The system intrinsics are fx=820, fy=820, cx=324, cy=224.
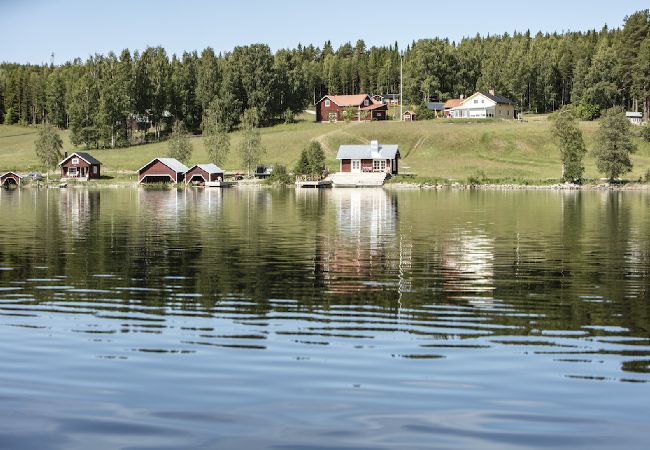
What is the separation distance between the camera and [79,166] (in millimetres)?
152000

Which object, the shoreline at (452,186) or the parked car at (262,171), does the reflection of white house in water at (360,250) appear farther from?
the parked car at (262,171)

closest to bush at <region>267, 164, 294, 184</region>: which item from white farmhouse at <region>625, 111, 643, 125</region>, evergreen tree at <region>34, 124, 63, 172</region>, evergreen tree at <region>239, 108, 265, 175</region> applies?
evergreen tree at <region>239, 108, 265, 175</region>

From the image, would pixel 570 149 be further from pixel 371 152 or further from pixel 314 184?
pixel 314 184

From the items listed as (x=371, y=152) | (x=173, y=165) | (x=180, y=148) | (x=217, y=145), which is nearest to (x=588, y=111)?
(x=371, y=152)

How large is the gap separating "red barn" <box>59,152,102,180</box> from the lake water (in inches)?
4260

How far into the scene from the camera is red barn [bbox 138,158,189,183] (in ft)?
475

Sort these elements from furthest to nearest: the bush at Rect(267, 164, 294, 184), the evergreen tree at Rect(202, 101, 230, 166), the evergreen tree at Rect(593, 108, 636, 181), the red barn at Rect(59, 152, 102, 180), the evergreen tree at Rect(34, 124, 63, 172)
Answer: the evergreen tree at Rect(34, 124, 63, 172) < the evergreen tree at Rect(202, 101, 230, 166) < the red barn at Rect(59, 152, 102, 180) < the bush at Rect(267, 164, 294, 184) < the evergreen tree at Rect(593, 108, 636, 181)

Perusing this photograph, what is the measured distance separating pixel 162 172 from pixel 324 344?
5089 inches

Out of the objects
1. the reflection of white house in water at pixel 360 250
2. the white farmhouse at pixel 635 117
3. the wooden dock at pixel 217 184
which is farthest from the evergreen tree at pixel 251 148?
the white farmhouse at pixel 635 117

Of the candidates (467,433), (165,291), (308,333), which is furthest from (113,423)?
(165,291)

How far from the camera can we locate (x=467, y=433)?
43.4ft

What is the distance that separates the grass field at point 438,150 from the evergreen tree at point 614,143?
33.4 feet

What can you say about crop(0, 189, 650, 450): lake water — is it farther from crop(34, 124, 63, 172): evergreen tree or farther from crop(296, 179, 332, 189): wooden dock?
crop(34, 124, 63, 172): evergreen tree

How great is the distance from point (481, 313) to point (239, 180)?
125 m
